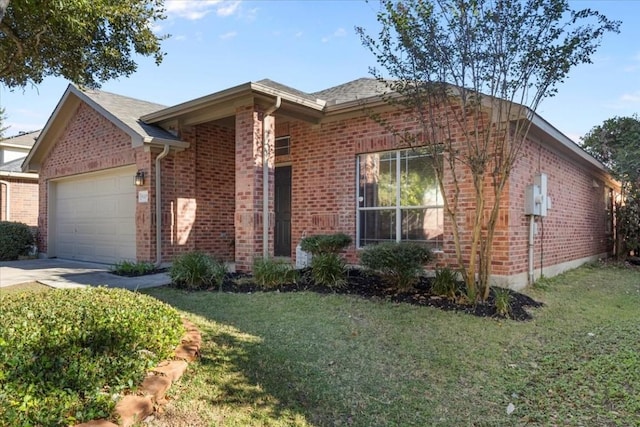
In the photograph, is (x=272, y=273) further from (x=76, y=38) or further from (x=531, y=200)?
(x=76, y=38)

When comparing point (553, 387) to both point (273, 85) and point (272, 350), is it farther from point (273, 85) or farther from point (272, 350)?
point (273, 85)

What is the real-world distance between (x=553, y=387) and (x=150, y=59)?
7879mm

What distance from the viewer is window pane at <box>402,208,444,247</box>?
7.38 meters

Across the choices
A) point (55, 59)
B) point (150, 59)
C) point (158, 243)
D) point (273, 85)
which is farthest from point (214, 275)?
point (55, 59)

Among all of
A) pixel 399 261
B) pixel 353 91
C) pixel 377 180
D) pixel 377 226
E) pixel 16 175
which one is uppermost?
pixel 353 91

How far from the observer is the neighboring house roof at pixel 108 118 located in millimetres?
9047

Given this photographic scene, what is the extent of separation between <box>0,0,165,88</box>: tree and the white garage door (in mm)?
2740

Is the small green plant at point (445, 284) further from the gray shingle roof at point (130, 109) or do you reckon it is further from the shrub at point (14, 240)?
the shrub at point (14, 240)

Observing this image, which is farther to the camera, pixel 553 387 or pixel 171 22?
pixel 171 22

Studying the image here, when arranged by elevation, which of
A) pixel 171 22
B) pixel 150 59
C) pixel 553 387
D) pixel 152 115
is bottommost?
pixel 553 387

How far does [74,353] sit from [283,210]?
24.6 feet

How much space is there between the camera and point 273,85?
303 inches

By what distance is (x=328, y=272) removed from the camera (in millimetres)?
6773

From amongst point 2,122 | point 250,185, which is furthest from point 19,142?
point 250,185
